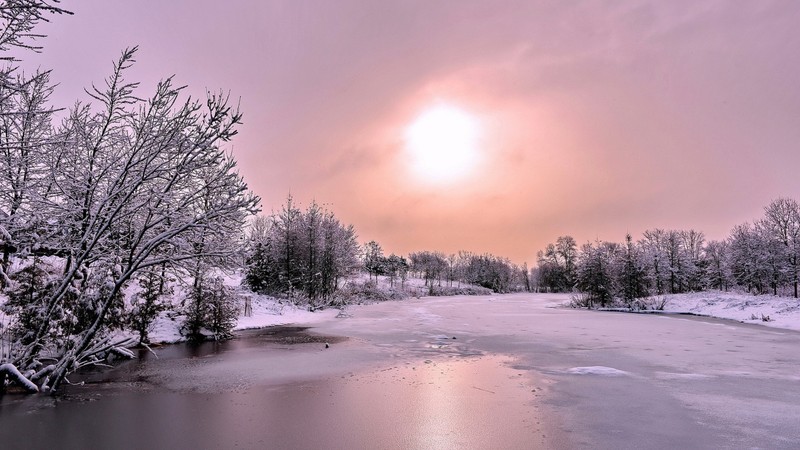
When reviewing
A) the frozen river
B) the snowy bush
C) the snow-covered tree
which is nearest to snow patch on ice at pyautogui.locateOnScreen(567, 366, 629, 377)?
the frozen river

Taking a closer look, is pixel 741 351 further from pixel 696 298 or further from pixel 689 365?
pixel 696 298

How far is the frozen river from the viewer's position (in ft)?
18.1

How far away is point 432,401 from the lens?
7.22 metres

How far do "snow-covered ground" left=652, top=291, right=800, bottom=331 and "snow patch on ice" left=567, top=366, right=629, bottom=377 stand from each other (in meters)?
16.6

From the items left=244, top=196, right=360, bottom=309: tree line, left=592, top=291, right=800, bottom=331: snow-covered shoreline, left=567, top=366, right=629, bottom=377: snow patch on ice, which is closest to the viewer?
left=567, top=366, right=629, bottom=377: snow patch on ice

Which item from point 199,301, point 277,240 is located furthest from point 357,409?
point 277,240

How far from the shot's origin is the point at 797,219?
38.8m

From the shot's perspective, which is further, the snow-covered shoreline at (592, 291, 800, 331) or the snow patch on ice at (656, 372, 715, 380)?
the snow-covered shoreline at (592, 291, 800, 331)

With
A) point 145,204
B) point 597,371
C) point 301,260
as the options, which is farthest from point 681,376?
point 301,260

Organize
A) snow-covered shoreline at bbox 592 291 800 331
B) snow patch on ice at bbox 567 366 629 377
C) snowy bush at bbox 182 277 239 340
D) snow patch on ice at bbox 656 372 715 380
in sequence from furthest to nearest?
snow-covered shoreline at bbox 592 291 800 331 < snowy bush at bbox 182 277 239 340 < snow patch on ice at bbox 567 366 629 377 < snow patch on ice at bbox 656 372 715 380

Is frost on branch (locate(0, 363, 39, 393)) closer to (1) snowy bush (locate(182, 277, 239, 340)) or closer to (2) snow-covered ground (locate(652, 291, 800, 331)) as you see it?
(1) snowy bush (locate(182, 277, 239, 340))

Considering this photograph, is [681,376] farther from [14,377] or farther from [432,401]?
[14,377]

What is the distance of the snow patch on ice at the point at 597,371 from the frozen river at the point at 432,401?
0.08 feet

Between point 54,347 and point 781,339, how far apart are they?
24.4 metres
